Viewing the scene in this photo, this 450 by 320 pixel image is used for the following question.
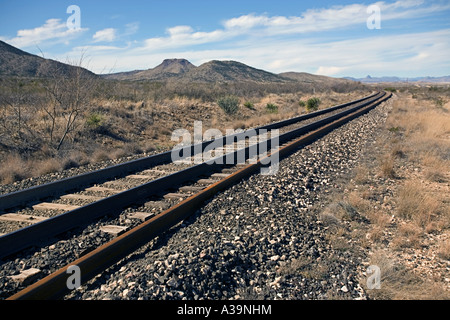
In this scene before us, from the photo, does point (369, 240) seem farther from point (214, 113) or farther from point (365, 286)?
point (214, 113)

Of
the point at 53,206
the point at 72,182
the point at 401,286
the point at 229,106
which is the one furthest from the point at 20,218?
the point at 229,106

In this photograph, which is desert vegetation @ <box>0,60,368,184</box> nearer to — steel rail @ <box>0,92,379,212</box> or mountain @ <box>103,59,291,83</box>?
steel rail @ <box>0,92,379,212</box>

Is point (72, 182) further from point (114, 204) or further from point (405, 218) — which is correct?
point (405, 218)

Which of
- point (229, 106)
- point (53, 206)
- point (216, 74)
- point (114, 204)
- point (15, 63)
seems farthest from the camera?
point (216, 74)

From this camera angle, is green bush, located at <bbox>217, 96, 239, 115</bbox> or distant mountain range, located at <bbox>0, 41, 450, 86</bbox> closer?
distant mountain range, located at <bbox>0, 41, 450, 86</bbox>

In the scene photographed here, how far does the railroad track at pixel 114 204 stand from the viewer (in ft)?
13.4

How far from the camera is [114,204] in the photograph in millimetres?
5762

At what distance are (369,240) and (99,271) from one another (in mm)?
3791

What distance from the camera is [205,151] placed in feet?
36.7

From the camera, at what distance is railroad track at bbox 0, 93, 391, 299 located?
4.09 m

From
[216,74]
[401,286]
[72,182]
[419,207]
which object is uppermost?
[216,74]

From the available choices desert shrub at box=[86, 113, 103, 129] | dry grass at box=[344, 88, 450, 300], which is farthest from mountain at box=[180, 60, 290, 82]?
dry grass at box=[344, 88, 450, 300]

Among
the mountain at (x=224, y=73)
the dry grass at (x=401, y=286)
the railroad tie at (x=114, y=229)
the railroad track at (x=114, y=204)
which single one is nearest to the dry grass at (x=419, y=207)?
the dry grass at (x=401, y=286)
